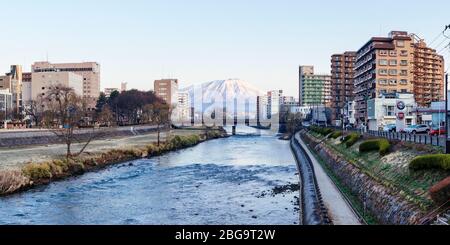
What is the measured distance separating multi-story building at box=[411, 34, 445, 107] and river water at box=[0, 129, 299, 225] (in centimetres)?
5879

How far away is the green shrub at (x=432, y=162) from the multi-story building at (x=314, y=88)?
15583 centimetres

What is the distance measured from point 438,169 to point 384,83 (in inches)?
2701

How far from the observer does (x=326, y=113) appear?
4680 inches

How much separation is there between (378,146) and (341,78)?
9579cm

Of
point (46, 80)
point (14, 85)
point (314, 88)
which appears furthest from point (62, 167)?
point (314, 88)

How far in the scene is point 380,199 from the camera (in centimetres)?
1798

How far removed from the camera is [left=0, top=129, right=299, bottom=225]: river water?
786 inches

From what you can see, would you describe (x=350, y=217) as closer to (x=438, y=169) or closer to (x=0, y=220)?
(x=438, y=169)

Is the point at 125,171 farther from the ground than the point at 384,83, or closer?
closer

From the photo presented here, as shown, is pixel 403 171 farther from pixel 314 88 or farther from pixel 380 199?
pixel 314 88
